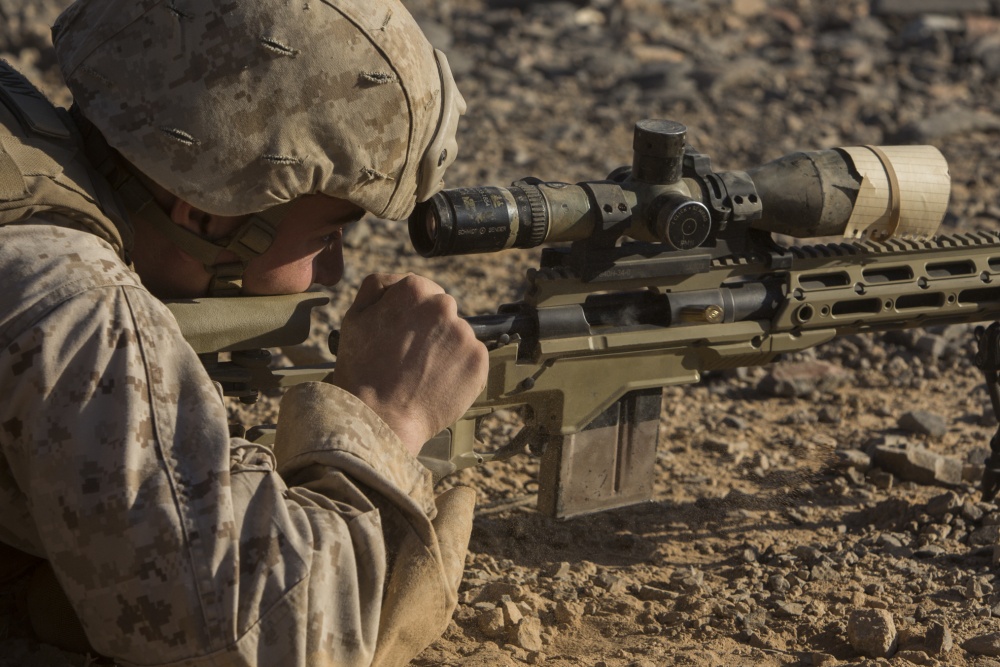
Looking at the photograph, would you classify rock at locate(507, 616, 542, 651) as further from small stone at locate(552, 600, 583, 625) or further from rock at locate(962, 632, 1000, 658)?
rock at locate(962, 632, 1000, 658)

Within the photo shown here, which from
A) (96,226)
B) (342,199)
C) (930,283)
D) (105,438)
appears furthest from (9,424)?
(930,283)

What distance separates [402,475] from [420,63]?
0.98 m

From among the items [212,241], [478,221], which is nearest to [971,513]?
[478,221]

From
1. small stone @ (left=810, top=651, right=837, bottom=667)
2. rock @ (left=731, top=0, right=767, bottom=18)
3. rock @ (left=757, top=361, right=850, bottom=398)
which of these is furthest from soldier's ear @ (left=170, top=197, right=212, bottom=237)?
rock @ (left=731, top=0, right=767, bottom=18)

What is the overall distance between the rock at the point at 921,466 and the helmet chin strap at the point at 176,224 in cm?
293

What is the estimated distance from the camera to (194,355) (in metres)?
2.55

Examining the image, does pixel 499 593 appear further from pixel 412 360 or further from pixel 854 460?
pixel 854 460

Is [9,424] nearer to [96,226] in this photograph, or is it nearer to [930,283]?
[96,226]

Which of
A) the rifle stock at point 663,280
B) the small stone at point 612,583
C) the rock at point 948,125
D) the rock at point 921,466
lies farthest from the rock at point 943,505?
the rock at point 948,125

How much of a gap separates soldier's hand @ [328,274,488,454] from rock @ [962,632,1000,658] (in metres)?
1.78

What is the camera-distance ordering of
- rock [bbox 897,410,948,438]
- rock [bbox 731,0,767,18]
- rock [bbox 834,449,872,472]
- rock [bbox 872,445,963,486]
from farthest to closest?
rock [bbox 731,0,767,18] → rock [bbox 897,410,948,438] → rock [bbox 834,449,872,472] → rock [bbox 872,445,963,486]

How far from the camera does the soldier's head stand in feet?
9.21

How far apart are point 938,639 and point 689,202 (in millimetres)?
1452

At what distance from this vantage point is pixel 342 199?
3.12 m
